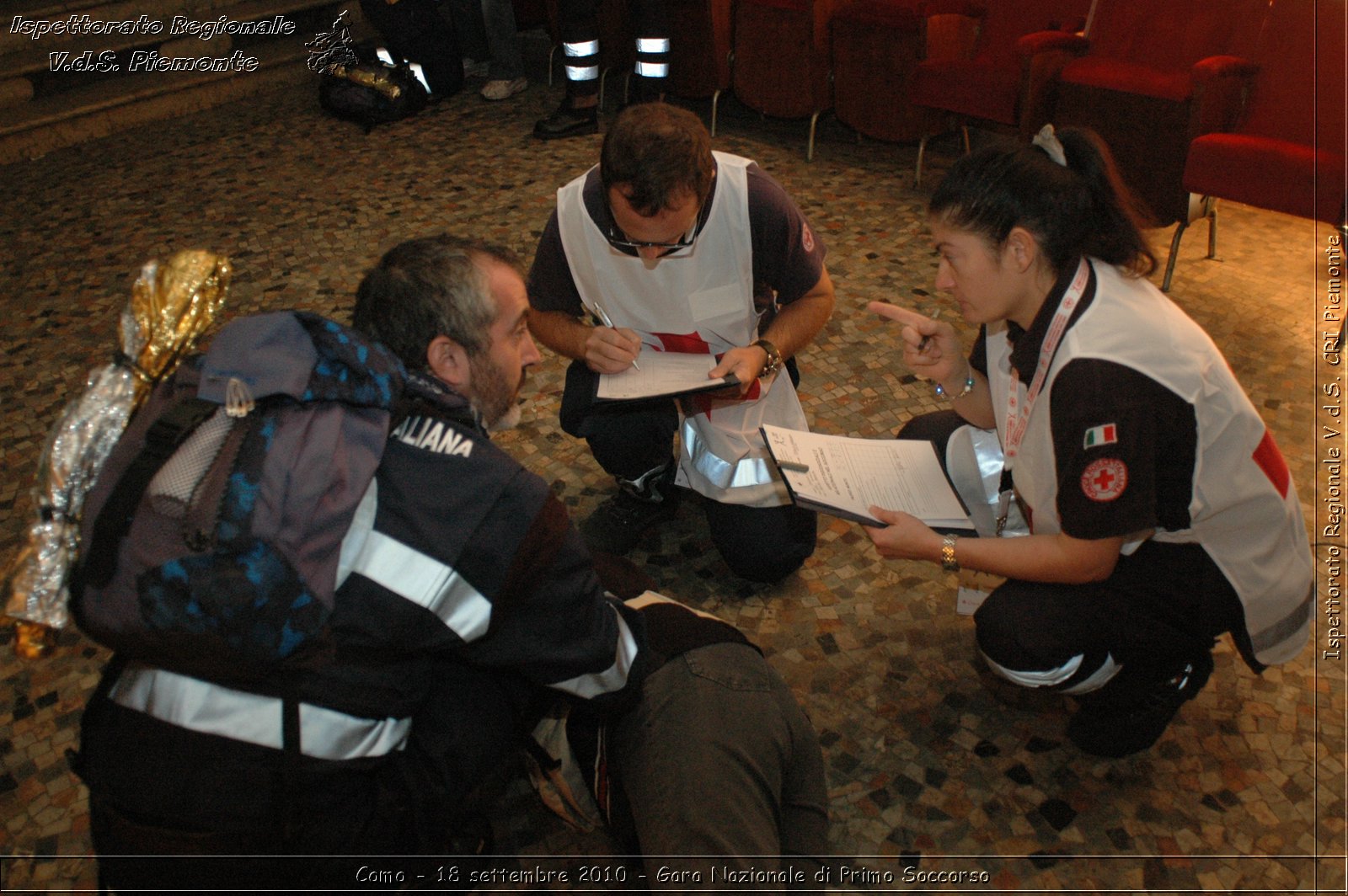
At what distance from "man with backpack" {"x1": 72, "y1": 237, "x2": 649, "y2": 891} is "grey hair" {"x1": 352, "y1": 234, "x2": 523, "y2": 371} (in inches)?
3.3

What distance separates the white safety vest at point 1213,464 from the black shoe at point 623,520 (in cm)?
105

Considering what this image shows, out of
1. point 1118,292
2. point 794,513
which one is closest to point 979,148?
point 1118,292

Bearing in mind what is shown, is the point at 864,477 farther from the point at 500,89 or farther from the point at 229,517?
the point at 500,89

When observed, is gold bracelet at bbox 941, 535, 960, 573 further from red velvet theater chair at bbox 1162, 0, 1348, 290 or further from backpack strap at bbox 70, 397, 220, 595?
red velvet theater chair at bbox 1162, 0, 1348, 290

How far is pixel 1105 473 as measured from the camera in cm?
154

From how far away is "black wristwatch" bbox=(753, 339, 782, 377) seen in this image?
2262 millimetres

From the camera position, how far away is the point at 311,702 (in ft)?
4.12

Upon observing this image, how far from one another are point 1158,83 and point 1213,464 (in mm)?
2588

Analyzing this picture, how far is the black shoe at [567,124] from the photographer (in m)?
5.21

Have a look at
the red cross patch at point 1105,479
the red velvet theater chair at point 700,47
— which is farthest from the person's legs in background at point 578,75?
the red cross patch at point 1105,479

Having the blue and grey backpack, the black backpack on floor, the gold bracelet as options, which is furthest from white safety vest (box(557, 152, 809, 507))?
the black backpack on floor

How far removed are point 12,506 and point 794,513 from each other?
2223mm

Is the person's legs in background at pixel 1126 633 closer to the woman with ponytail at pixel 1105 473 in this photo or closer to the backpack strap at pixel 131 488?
the woman with ponytail at pixel 1105 473

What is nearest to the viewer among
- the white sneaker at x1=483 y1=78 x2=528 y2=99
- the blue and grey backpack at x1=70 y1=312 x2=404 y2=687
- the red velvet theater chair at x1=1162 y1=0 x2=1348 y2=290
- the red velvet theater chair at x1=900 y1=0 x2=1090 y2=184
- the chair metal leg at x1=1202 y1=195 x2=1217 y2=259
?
the blue and grey backpack at x1=70 y1=312 x2=404 y2=687
